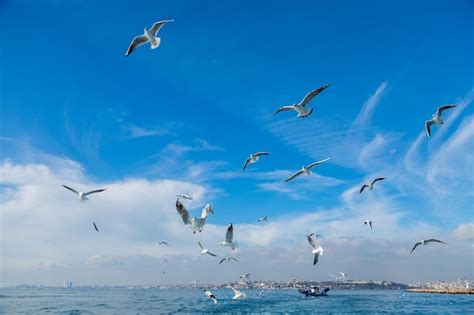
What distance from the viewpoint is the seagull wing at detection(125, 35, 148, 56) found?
16375mm

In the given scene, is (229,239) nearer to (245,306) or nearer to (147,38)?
(147,38)

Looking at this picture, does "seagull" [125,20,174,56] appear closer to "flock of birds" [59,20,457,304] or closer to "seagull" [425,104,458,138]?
"flock of birds" [59,20,457,304]

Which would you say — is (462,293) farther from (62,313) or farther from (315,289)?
(62,313)

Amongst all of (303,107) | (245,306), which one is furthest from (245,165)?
(245,306)

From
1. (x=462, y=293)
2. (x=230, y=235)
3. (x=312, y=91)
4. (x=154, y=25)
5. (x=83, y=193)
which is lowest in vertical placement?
(x=462, y=293)

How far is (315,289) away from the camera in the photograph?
103 meters

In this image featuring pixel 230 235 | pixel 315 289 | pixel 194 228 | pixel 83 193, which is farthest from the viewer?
pixel 315 289

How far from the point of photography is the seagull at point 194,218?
48.1 feet

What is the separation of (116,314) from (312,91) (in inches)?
1889

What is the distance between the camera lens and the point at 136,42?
16625 millimetres

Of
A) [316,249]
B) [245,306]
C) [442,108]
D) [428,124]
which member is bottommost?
[245,306]

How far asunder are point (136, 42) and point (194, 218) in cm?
764

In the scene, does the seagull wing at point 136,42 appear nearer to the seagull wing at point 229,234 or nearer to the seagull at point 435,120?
the seagull wing at point 229,234

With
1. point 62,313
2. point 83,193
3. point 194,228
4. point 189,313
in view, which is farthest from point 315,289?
point 194,228
